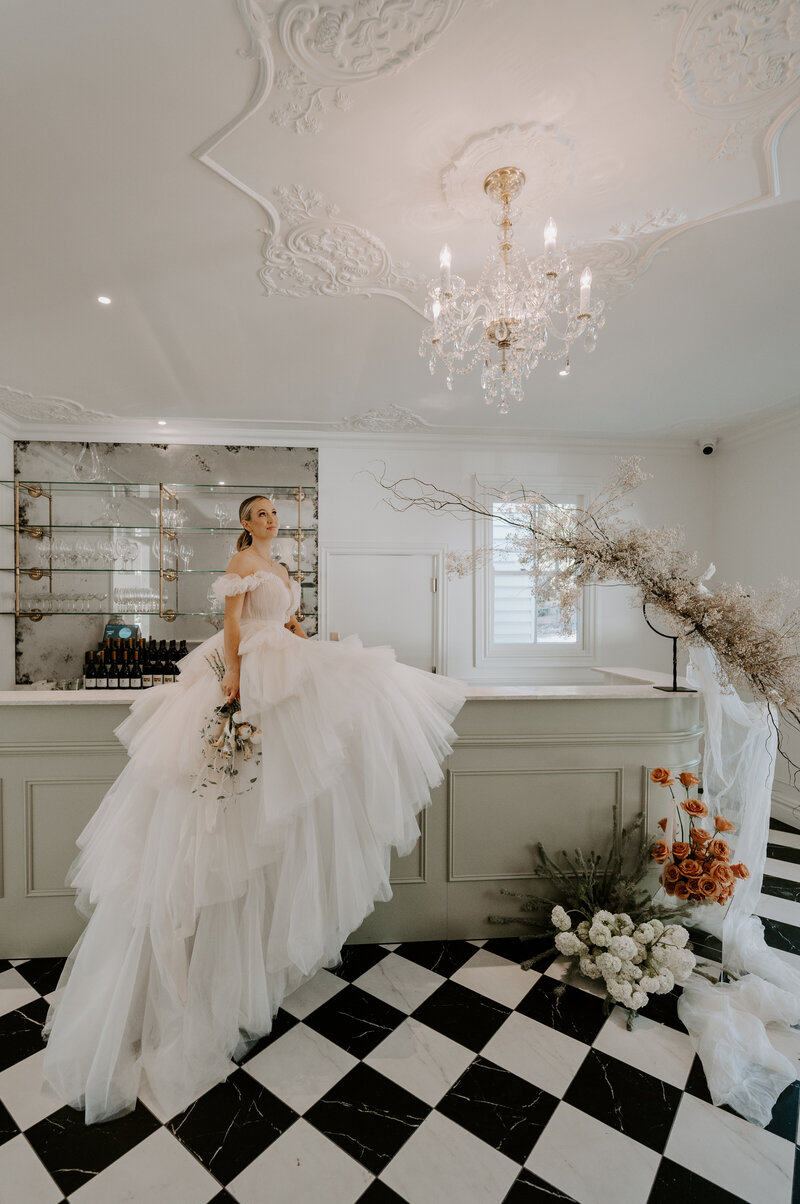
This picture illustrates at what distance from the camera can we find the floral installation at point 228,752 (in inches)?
64.4

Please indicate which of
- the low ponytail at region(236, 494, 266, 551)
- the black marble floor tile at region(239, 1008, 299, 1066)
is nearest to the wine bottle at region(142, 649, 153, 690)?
the low ponytail at region(236, 494, 266, 551)

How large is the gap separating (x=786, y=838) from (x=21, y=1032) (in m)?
4.16

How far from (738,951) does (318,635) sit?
10.6 feet

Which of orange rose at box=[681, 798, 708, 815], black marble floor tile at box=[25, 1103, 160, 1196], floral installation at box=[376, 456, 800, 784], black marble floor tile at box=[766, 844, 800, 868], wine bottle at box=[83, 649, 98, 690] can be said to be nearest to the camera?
black marble floor tile at box=[25, 1103, 160, 1196]

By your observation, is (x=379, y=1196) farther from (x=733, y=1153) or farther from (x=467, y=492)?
(x=467, y=492)

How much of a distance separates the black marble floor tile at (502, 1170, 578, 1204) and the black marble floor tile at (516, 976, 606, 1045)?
52 centimetres

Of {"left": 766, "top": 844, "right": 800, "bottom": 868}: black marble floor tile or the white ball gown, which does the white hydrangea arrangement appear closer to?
the white ball gown

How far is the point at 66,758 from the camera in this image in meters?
2.22

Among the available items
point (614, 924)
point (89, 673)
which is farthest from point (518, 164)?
point (89, 673)

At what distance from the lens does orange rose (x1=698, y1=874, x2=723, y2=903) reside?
2.00m

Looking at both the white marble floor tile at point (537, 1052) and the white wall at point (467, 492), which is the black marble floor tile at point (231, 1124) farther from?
the white wall at point (467, 492)

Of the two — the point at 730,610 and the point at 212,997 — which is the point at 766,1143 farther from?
the point at 212,997

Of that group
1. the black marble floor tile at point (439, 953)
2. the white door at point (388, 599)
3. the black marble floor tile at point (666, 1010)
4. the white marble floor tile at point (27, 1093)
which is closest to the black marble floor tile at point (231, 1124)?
the white marble floor tile at point (27, 1093)

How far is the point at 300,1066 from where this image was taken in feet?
5.49
